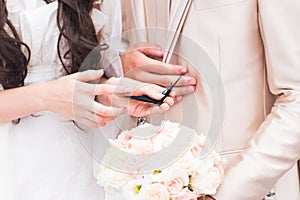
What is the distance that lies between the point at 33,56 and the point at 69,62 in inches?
3.7

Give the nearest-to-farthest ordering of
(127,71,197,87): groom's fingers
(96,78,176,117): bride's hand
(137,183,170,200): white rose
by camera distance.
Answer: (137,183,170,200): white rose, (96,78,176,117): bride's hand, (127,71,197,87): groom's fingers

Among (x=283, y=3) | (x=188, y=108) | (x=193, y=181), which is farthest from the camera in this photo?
(x=188, y=108)

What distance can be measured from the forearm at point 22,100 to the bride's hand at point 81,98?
0.02 m

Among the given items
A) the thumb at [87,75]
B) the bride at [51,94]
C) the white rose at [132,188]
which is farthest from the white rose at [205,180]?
the thumb at [87,75]

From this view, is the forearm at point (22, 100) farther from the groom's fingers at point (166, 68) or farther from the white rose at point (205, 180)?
the white rose at point (205, 180)

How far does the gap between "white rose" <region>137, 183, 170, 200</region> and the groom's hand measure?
0.33m

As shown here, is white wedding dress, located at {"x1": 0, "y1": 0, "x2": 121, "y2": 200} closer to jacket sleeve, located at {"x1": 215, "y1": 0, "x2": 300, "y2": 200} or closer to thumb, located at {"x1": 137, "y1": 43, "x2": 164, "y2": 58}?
thumb, located at {"x1": 137, "y1": 43, "x2": 164, "y2": 58}

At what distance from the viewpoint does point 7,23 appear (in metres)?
1.27

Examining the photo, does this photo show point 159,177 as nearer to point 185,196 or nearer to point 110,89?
point 185,196

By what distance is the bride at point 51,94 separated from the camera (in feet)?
4.17

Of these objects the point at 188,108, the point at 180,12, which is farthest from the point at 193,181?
the point at 180,12

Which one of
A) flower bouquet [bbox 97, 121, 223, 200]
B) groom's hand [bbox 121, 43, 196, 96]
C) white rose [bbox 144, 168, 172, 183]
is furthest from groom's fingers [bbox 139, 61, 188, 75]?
white rose [bbox 144, 168, 172, 183]

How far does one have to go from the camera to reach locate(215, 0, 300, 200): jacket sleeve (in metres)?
1.23

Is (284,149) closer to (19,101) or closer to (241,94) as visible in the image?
(241,94)
